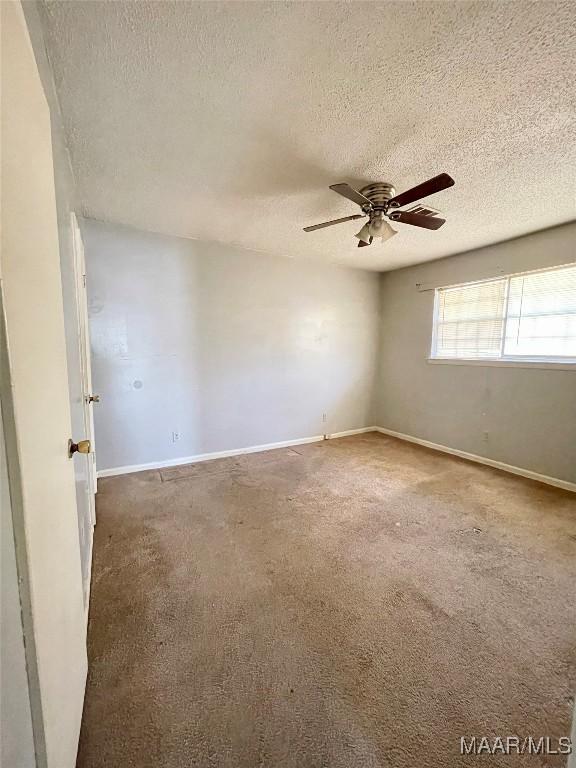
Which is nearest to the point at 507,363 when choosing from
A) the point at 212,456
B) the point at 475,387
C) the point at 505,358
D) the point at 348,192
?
the point at 505,358

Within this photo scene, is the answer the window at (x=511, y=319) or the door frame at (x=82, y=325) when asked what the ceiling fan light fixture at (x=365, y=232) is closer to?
the door frame at (x=82, y=325)

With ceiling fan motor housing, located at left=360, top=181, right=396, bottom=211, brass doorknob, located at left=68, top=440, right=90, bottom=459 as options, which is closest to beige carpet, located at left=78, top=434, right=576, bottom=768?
brass doorknob, located at left=68, top=440, right=90, bottom=459

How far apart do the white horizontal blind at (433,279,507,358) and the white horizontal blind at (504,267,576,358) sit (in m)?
0.12

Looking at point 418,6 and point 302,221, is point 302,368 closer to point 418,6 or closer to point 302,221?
point 302,221

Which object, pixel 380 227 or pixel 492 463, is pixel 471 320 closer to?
pixel 492 463

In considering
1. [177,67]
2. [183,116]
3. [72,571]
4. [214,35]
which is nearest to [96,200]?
Result: [183,116]

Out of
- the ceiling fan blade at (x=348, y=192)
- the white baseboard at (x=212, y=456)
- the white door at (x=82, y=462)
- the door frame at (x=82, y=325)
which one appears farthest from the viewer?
the white baseboard at (x=212, y=456)

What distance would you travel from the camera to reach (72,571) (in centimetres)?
104

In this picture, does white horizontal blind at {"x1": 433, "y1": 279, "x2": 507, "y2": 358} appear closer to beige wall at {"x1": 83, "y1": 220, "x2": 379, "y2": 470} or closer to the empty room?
the empty room

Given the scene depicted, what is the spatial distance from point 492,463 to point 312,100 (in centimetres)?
379

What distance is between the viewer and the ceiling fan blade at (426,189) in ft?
5.50

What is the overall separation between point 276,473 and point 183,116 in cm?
294

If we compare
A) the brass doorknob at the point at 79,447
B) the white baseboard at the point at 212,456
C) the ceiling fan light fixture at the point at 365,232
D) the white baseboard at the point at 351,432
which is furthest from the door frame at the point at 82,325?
the white baseboard at the point at 351,432

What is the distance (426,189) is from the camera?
1818 mm
